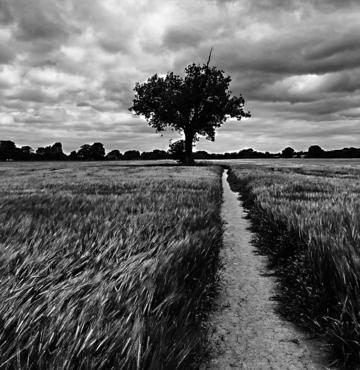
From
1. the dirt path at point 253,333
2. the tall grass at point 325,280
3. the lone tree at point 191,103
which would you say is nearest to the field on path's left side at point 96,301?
the dirt path at point 253,333

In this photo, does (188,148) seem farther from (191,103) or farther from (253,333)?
(253,333)

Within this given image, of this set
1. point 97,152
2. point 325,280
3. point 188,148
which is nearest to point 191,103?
point 188,148

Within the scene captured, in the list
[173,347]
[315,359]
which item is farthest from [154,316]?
[315,359]

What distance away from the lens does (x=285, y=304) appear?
321 centimetres

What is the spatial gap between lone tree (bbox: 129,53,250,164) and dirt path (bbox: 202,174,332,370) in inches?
2002

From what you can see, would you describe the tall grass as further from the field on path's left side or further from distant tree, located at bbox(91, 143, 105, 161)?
distant tree, located at bbox(91, 143, 105, 161)

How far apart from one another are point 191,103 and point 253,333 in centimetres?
5352

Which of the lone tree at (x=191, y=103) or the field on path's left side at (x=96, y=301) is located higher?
the lone tree at (x=191, y=103)

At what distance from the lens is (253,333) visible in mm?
2625

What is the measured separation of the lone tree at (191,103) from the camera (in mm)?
53438

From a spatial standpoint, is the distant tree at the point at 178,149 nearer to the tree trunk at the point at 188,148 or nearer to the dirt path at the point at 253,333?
the tree trunk at the point at 188,148

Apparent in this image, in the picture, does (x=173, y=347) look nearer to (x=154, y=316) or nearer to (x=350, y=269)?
(x=154, y=316)

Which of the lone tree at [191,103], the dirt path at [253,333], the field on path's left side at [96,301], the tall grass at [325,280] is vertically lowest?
the dirt path at [253,333]

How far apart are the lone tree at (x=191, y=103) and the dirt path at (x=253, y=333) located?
5085 centimetres
